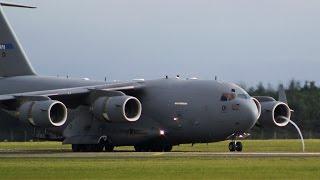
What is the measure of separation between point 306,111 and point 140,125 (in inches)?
1644

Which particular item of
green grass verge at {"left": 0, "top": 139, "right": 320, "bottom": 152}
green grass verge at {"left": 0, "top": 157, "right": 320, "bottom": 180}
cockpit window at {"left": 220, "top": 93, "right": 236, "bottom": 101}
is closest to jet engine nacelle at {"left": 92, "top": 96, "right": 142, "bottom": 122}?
cockpit window at {"left": 220, "top": 93, "right": 236, "bottom": 101}

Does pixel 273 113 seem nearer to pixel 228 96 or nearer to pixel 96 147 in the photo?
pixel 228 96

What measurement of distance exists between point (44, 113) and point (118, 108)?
12.7 ft

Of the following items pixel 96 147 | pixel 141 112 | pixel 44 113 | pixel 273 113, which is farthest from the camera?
pixel 273 113

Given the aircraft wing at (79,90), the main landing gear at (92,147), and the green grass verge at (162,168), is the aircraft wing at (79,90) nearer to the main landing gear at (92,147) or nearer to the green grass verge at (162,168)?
the main landing gear at (92,147)

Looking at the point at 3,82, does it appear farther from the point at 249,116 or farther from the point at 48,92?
the point at 249,116

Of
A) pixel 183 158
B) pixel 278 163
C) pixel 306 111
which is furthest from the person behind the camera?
pixel 306 111

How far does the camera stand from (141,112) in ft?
171

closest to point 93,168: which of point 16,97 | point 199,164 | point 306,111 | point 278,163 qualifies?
point 199,164

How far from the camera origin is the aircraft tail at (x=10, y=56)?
59.2 meters

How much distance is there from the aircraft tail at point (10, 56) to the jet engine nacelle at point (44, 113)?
10333 mm

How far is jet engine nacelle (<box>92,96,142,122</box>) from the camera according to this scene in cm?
4947

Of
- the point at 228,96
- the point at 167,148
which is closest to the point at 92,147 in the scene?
the point at 167,148

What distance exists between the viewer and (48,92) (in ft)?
169
